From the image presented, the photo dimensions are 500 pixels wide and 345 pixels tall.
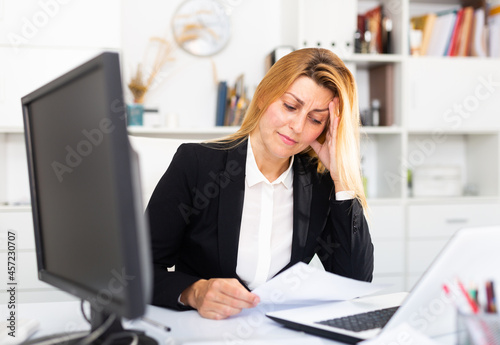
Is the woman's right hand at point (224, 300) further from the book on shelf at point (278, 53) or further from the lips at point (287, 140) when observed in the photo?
the book on shelf at point (278, 53)

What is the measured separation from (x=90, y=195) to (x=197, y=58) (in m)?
2.38

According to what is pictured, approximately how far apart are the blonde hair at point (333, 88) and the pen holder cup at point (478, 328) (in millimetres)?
765

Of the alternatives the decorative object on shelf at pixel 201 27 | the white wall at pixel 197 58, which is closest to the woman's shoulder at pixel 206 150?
the white wall at pixel 197 58

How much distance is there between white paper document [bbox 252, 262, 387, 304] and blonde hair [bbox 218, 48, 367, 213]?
17.3 inches

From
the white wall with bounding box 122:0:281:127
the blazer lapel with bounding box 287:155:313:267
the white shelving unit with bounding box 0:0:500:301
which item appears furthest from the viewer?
the white wall with bounding box 122:0:281:127

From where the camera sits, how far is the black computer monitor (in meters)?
0.61

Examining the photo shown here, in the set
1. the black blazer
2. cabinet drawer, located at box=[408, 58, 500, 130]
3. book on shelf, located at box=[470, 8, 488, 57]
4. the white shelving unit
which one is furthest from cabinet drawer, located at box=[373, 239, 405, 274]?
the black blazer

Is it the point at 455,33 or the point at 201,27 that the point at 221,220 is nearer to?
the point at 201,27

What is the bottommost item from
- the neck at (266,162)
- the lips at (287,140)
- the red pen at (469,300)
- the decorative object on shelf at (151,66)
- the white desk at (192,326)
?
the white desk at (192,326)

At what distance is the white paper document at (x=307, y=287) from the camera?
0.96 m

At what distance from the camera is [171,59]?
2.91m

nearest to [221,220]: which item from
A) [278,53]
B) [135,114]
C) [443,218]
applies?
[135,114]

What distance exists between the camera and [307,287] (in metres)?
0.99

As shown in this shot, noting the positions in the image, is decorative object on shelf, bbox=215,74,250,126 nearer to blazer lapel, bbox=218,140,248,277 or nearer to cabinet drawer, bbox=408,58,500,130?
cabinet drawer, bbox=408,58,500,130
